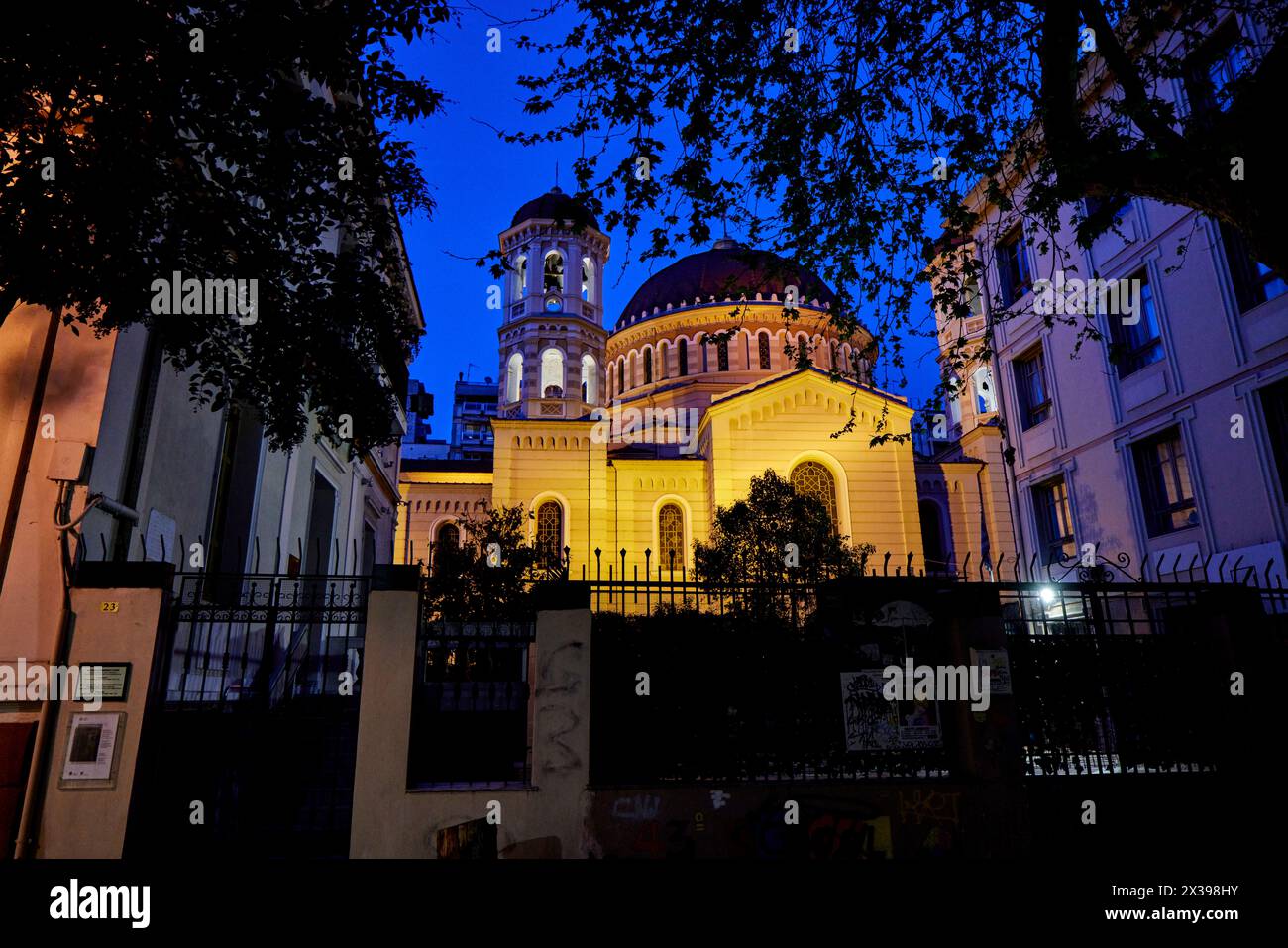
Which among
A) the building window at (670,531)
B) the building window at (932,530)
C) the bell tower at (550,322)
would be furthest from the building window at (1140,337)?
the bell tower at (550,322)

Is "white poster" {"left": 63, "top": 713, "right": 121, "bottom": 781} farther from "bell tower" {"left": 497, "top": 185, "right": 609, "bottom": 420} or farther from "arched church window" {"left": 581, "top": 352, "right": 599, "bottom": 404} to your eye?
"arched church window" {"left": 581, "top": 352, "right": 599, "bottom": 404}

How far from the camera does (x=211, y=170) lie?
21.5 ft

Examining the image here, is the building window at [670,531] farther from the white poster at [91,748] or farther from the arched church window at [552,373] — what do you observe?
the white poster at [91,748]

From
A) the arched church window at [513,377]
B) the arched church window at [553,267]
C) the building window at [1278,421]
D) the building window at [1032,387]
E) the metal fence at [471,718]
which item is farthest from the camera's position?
the arched church window at [513,377]

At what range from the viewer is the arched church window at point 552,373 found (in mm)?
35344

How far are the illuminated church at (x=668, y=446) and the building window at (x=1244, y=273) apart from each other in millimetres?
11089

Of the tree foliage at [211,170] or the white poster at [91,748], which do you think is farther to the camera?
the white poster at [91,748]

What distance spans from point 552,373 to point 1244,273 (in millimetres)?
27504

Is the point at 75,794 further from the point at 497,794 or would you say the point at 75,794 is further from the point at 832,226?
the point at 832,226

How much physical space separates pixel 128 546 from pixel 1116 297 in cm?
1738

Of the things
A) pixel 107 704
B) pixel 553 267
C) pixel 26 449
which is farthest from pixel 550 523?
pixel 107 704

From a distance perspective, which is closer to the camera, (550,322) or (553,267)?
(550,322)

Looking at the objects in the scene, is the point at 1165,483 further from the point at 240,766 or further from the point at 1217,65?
the point at 240,766

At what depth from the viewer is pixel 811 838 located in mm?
6695
